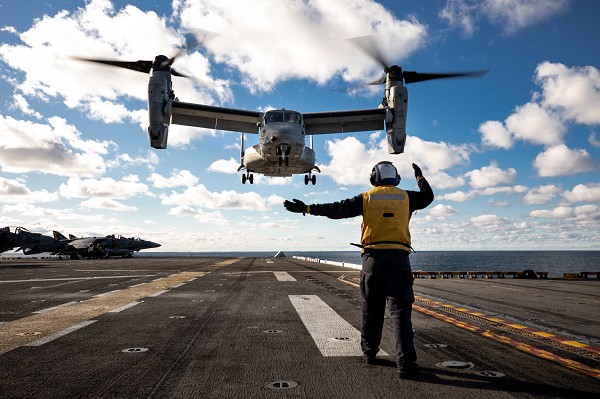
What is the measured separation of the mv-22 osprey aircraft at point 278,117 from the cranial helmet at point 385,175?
19918 mm

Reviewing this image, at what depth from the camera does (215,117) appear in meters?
31.2

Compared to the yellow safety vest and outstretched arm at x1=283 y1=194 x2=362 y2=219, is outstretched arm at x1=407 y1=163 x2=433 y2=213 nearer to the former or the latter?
the yellow safety vest

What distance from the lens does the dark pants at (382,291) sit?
15.4 ft

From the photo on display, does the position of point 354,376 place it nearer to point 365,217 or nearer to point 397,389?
point 397,389

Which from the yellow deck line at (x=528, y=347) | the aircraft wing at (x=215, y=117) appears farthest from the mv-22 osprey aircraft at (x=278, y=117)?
the yellow deck line at (x=528, y=347)

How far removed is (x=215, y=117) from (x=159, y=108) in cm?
634

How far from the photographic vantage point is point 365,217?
5133mm

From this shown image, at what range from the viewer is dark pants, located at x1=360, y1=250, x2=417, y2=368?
470cm

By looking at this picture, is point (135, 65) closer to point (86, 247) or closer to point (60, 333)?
point (60, 333)

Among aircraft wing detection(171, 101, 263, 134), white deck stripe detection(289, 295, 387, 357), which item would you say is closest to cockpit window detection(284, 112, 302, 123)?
aircraft wing detection(171, 101, 263, 134)

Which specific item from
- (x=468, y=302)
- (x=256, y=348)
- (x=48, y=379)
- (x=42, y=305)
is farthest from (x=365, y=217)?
(x=42, y=305)

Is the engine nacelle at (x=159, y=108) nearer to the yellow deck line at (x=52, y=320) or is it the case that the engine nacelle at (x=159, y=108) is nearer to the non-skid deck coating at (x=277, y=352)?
the yellow deck line at (x=52, y=320)

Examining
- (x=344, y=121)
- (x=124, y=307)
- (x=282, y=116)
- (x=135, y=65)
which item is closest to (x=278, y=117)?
(x=282, y=116)

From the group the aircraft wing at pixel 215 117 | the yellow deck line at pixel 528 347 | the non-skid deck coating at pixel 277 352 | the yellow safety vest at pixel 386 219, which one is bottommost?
the non-skid deck coating at pixel 277 352
